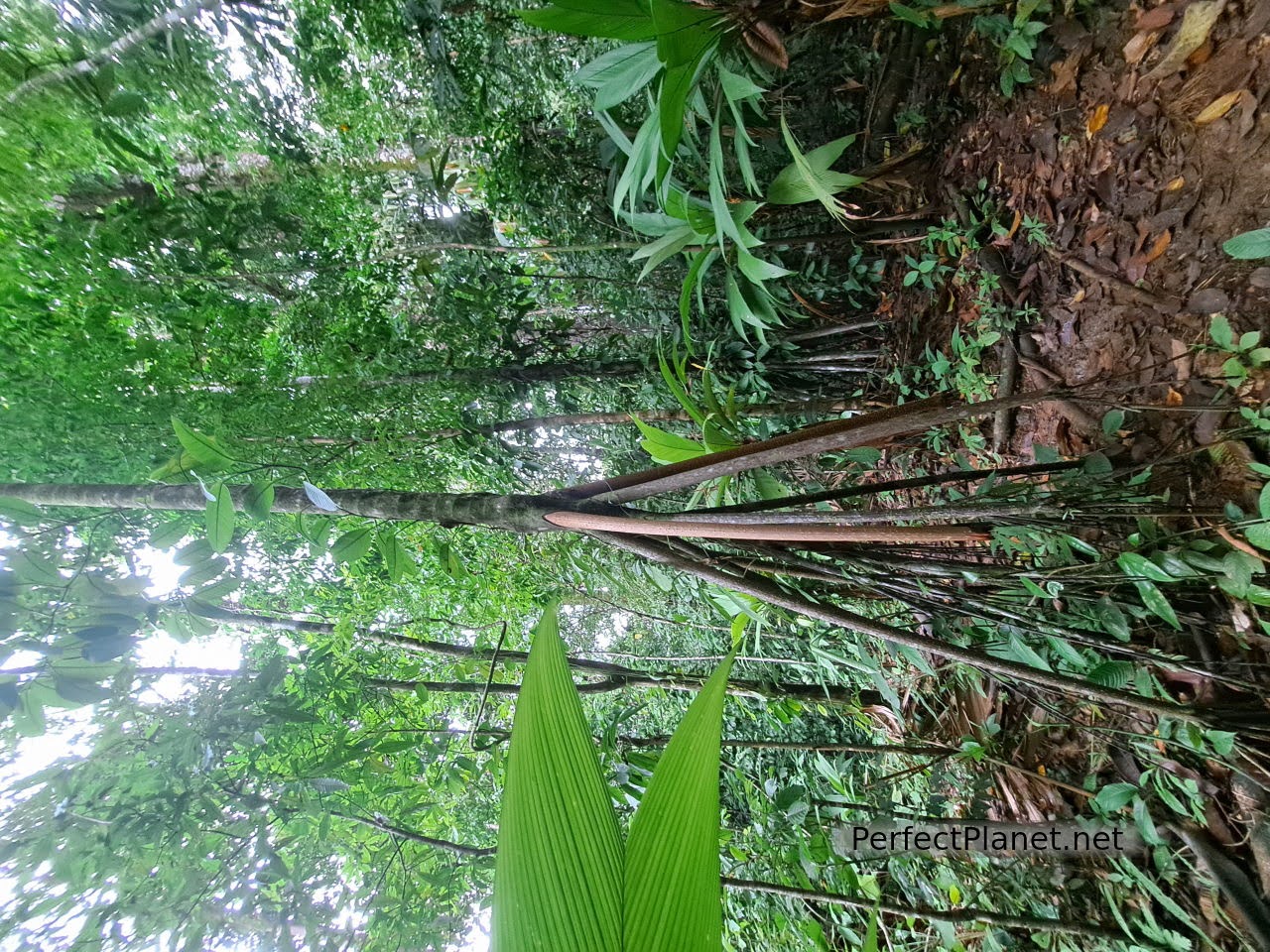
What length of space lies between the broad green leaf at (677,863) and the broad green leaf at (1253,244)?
929mm

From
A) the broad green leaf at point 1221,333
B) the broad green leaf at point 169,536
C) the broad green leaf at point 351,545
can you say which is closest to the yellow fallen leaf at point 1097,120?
the broad green leaf at point 1221,333

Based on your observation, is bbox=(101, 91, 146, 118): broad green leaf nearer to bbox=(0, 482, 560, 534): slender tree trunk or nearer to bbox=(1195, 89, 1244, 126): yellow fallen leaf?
bbox=(0, 482, 560, 534): slender tree trunk

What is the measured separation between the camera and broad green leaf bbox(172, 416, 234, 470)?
793 mm

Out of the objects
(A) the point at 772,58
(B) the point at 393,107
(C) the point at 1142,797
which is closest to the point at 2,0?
(B) the point at 393,107

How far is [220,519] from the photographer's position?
82 centimetres

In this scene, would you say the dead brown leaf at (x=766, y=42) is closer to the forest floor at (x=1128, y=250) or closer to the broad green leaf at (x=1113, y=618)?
the forest floor at (x=1128, y=250)

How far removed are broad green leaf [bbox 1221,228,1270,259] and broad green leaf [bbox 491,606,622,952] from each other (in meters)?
0.96

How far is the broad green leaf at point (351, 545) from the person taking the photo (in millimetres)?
964

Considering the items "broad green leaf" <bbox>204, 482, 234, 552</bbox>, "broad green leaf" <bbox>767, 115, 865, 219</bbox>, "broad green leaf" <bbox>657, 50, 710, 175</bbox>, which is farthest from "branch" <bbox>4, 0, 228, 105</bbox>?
"broad green leaf" <bbox>767, 115, 865, 219</bbox>

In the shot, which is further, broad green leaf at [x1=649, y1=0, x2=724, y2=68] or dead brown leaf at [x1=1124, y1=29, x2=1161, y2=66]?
dead brown leaf at [x1=1124, y1=29, x2=1161, y2=66]

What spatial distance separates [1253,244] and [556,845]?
102 centimetres

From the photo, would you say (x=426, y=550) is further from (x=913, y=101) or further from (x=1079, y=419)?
(x=913, y=101)

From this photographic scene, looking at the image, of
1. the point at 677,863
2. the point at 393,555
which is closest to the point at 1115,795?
the point at 677,863

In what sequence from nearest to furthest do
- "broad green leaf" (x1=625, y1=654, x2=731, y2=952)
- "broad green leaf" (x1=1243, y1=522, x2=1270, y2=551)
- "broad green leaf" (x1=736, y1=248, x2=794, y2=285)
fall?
"broad green leaf" (x1=625, y1=654, x2=731, y2=952), "broad green leaf" (x1=1243, y1=522, x2=1270, y2=551), "broad green leaf" (x1=736, y1=248, x2=794, y2=285)
